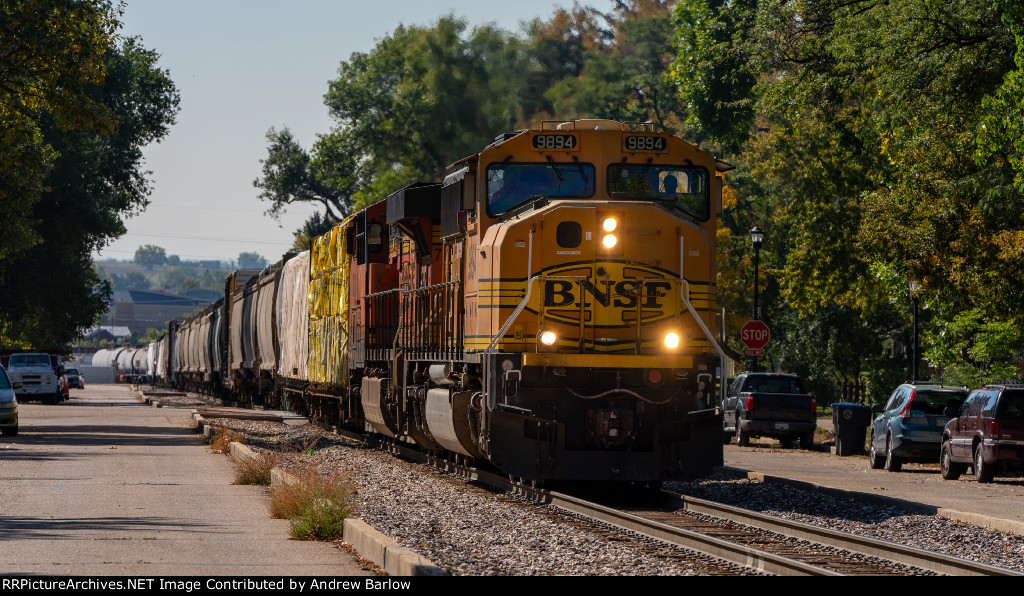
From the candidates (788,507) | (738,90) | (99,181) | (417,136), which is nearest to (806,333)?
(738,90)

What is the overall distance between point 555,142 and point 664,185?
1.53 m

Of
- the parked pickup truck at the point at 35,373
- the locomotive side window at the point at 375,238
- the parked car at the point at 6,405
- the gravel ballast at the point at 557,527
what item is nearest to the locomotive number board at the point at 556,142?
the gravel ballast at the point at 557,527

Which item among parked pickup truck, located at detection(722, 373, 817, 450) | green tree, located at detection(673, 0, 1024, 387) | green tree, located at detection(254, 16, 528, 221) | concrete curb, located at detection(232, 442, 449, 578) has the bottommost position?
concrete curb, located at detection(232, 442, 449, 578)

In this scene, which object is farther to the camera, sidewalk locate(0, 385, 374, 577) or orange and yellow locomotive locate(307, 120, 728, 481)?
orange and yellow locomotive locate(307, 120, 728, 481)

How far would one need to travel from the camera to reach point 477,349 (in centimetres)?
1634

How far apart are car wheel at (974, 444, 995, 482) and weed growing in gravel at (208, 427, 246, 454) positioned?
13.8m

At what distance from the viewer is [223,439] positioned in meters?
25.7

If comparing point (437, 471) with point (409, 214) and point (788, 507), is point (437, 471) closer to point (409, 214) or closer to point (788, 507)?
point (409, 214)

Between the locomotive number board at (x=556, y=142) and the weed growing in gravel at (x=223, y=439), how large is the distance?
36.3 ft

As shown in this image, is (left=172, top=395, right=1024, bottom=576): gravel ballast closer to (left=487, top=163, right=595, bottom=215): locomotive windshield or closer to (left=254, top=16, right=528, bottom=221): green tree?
(left=487, top=163, right=595, bottom=215): locomotive windshield

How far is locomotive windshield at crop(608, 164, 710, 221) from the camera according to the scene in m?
16.4

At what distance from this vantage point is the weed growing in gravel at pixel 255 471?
60.8ft

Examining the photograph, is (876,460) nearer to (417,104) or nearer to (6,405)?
(6,405)

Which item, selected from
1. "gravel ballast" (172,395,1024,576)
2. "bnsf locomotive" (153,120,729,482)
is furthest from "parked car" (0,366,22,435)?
"bnsf locomotive" (153,120,729,482)
